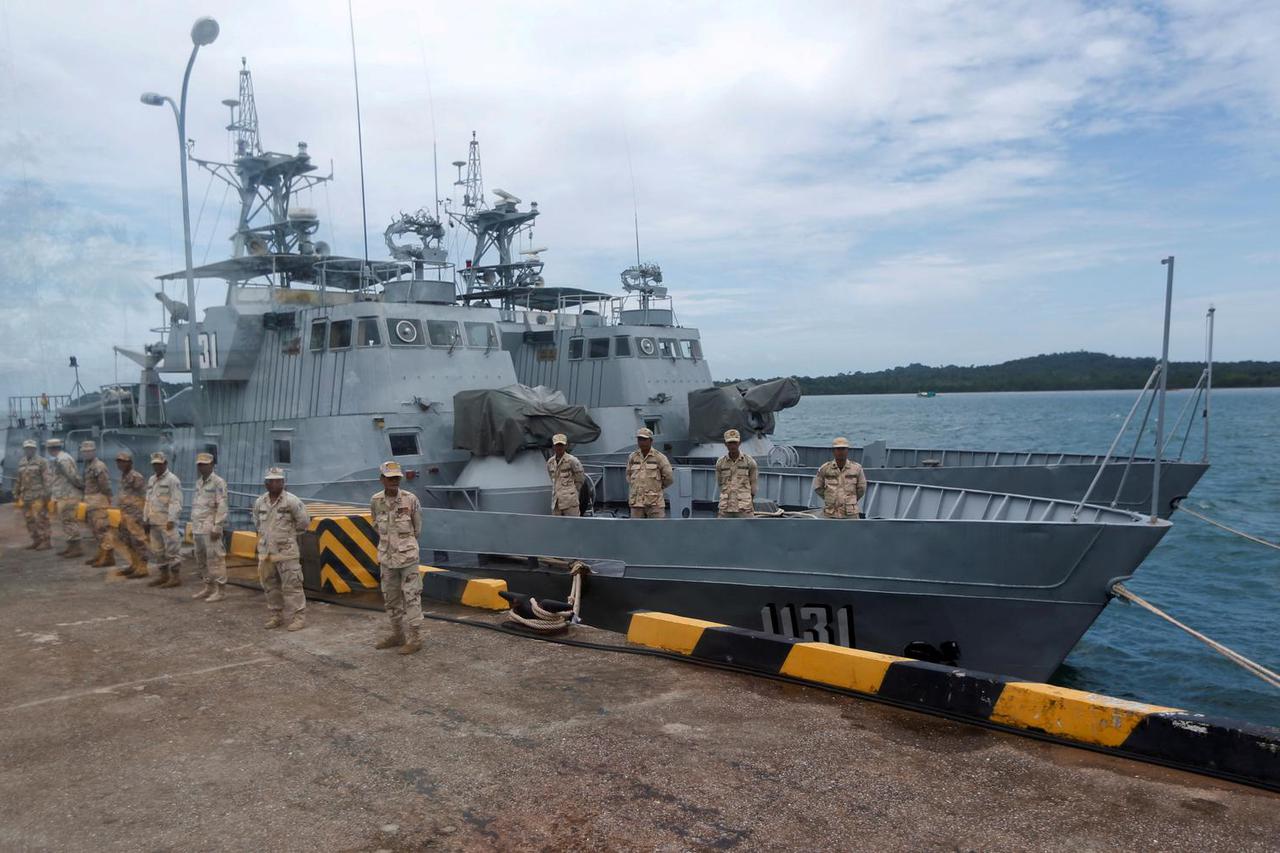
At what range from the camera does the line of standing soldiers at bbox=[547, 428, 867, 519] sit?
9648 millimetres

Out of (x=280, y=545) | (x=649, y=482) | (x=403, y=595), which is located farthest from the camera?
(x=649, y=482)

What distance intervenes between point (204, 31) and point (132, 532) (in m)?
7.05

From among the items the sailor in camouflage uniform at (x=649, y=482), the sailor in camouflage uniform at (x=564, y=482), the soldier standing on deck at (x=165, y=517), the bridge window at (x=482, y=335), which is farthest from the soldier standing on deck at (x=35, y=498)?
the sailor in camouflage uniform at (x=649, y=482)

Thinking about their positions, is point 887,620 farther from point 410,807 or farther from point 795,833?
point 410,807

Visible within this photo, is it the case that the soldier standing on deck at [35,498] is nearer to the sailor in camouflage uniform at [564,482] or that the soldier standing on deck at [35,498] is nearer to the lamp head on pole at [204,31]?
the lamp head on pole at [204,31]

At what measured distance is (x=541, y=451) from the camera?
1303cm

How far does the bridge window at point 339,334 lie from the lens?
44.1 feet

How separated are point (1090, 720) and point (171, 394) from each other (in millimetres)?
17298

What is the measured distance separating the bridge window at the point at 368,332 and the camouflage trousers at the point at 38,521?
5.72m

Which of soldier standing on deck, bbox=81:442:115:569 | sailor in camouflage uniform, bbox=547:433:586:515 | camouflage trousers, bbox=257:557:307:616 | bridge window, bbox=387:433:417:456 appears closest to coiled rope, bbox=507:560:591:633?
camouflage trousers, bbox=257:557:307:616

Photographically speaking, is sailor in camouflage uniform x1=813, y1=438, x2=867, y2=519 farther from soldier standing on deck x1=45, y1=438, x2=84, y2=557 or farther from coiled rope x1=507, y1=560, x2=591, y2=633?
soldier standing on deck x1=45, y1=438, x2=84, y2=557

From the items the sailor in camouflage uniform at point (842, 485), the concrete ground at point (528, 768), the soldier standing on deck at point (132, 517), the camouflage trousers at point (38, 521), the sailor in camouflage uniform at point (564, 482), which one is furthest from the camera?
the camouflage trousers at point (38, 521)

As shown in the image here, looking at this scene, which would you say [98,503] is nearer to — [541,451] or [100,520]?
[100,520]

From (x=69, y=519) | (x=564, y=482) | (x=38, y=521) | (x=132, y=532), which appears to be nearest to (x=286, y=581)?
(x=564, y=482)
